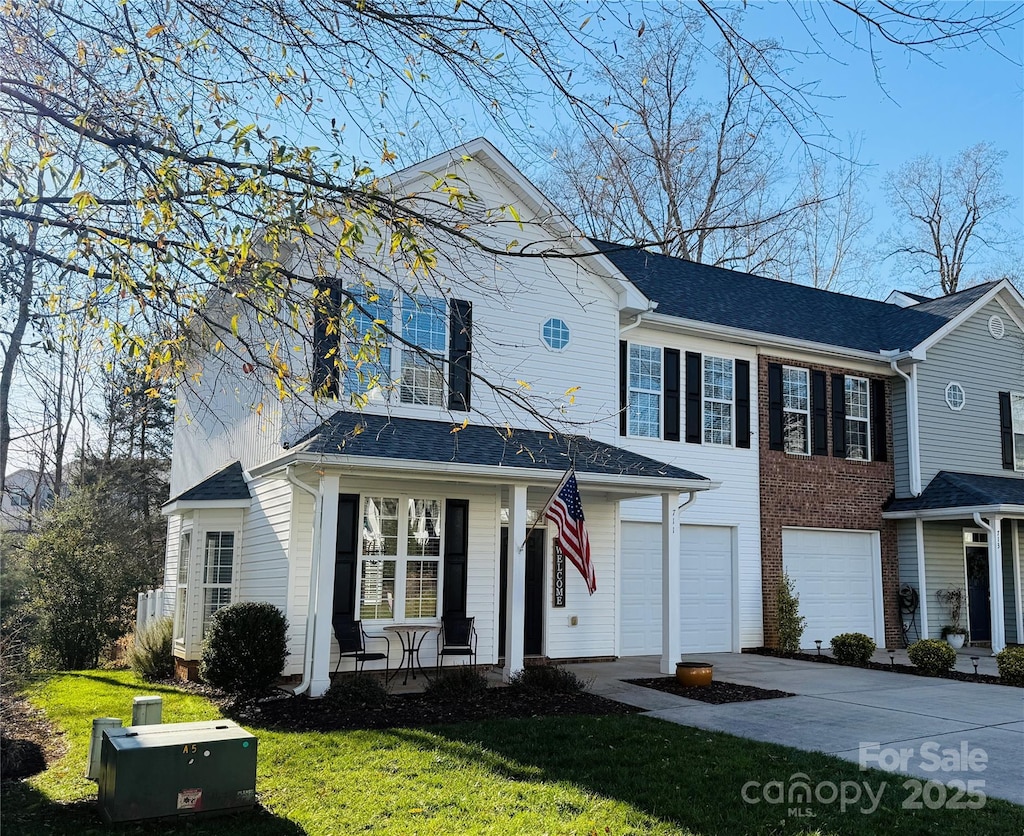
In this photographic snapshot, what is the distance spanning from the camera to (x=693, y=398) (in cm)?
1592

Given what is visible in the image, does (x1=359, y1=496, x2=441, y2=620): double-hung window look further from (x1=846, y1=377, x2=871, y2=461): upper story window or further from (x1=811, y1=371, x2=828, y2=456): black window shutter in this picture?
(x1=846, y1=377, x2=871, y2=461): upper story window

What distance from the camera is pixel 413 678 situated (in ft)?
38.9

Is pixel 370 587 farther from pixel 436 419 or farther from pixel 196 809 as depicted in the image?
pixel 196 809

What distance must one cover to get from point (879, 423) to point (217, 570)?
42.9 feet

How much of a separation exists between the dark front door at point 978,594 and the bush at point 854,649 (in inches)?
211

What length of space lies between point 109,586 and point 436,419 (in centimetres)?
762

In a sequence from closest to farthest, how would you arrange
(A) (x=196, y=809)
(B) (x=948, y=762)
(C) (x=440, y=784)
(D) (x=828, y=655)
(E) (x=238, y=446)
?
1. (A) (x=196, y=809)
2. (C) (x=440, y=784)
3. (B) (x=948, y=762)
4. (E) (x=238, y=446)
5. (D) (x=828, y=655)

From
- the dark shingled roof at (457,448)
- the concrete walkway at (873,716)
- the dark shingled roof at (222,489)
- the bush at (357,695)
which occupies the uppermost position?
the dark shingled roof at (457,448)

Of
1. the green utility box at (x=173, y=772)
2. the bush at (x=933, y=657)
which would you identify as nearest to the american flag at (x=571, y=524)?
the green utility box at (x=173, y=772)

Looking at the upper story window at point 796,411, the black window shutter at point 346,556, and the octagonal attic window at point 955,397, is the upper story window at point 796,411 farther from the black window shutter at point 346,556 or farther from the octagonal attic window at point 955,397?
the black window shutter at point 346,556

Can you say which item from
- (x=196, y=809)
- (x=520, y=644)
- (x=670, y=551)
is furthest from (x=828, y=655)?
(x=196, y=809)

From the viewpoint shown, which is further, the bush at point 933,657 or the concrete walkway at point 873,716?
the bush at point 933,657

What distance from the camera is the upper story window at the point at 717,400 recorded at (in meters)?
16.0

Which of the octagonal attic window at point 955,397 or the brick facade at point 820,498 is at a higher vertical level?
the octagonal attic window at point 955,397
